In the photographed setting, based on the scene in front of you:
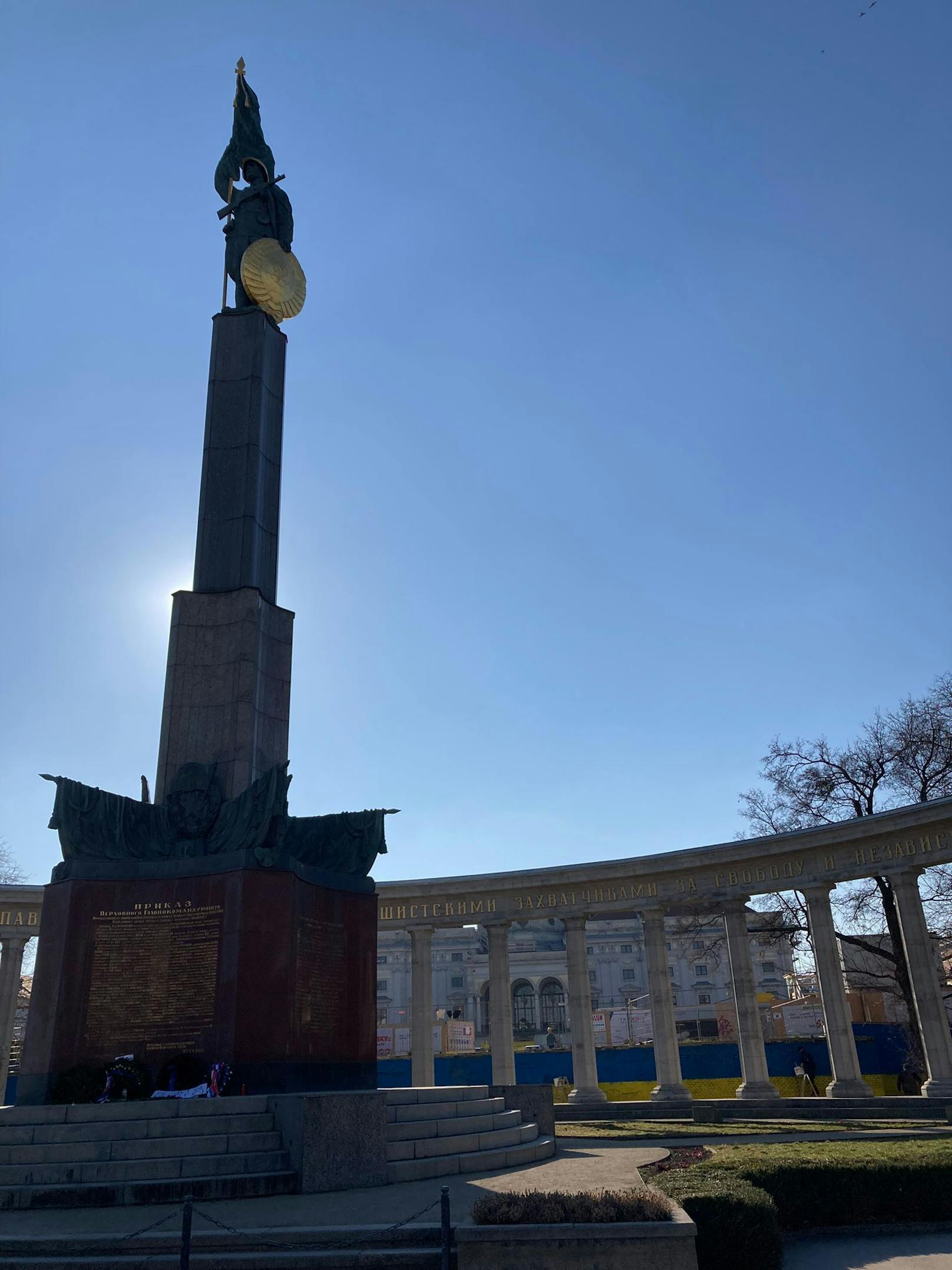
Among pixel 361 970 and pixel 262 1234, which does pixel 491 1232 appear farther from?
pixel 361 970

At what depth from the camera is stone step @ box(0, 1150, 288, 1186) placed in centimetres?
1494

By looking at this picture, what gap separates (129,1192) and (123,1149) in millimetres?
1416

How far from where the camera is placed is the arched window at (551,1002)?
13200cm

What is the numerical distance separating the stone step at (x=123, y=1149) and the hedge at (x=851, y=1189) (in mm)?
7346

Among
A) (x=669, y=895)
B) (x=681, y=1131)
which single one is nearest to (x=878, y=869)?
(x=669, y=895)

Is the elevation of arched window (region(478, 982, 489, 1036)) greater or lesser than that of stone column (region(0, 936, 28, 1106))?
greater

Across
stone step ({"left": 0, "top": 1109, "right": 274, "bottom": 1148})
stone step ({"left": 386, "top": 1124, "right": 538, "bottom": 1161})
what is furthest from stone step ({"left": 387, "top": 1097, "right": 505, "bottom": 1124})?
stone step ({"left": 0, "top": 1109, "right": 274, "bottom": 1148})

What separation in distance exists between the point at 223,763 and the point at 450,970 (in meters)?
131

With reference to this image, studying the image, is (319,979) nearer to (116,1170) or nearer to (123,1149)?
(123,1149)

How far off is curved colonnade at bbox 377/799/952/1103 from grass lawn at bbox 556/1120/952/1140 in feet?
14.2

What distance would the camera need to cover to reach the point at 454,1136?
19.4 metres

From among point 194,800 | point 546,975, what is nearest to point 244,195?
point 194,800

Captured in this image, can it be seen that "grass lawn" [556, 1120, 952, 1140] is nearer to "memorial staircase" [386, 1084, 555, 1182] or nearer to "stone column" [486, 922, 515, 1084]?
"memorial staircase" [386, 1084, 555, 1182]

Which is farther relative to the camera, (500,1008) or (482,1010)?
Result: (482,1010)
